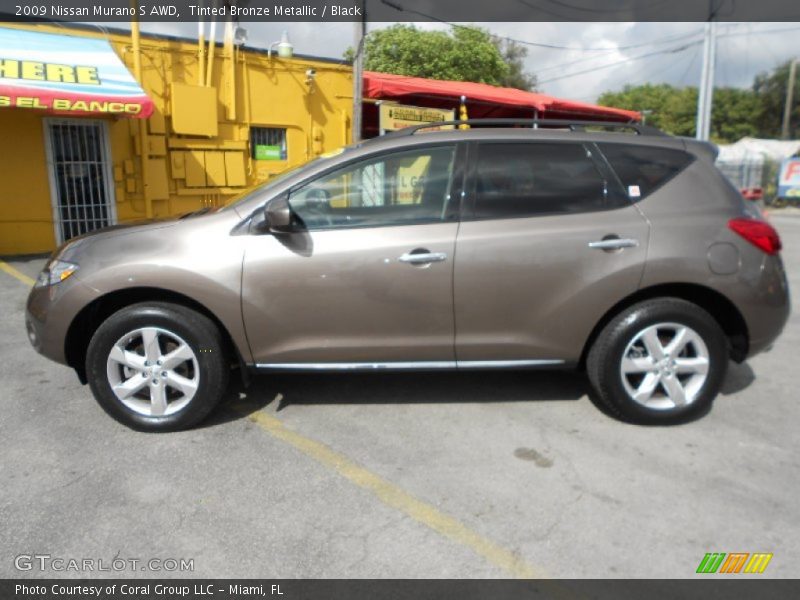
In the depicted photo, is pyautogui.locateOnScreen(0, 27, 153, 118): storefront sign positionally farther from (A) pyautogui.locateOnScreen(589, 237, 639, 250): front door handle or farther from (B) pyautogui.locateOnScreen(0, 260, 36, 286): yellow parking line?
(A) pyautogui.locateOnScreen(589, 237, 639, 250): front door handle

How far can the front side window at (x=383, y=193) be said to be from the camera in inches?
138

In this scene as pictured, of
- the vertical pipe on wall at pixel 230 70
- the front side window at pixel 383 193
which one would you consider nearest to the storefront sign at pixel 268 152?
the vertical pipe on wall at pixel 230 70

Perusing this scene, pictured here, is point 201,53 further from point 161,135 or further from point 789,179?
point 789,179

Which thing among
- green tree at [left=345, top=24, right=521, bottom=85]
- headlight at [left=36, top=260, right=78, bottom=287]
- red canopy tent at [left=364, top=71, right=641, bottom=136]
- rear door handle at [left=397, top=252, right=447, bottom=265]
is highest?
green tree at [left=345, top=24, right=521, bottom=85]

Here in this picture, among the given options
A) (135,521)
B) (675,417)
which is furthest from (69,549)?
(675,417)

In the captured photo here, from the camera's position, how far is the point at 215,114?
11148 millimetres

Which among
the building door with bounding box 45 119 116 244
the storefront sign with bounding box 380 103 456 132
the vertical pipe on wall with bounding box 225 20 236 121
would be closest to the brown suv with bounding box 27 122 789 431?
the building door with bounding box 45 119 116 244

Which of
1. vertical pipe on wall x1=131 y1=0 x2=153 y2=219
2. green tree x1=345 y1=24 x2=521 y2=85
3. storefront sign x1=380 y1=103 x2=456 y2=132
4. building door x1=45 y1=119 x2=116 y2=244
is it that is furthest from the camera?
green tree x1=345 y1=24 x2=521 y2=85

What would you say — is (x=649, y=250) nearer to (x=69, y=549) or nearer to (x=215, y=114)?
(x=69, y=549)

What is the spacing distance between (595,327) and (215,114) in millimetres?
9454

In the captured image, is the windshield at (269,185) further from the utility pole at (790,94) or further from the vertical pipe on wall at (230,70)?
the utility pole at (790,94)

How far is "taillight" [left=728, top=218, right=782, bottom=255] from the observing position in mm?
3549

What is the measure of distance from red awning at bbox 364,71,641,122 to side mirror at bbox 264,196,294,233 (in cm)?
957

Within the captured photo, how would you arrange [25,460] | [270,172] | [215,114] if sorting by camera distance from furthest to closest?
1. [270,172]
2. [215,114]
3. [25,460]
